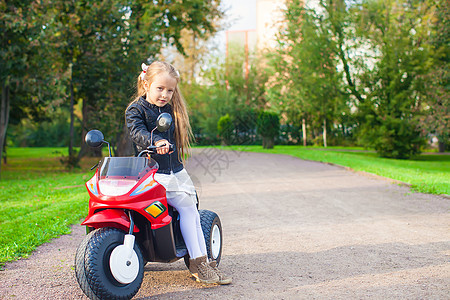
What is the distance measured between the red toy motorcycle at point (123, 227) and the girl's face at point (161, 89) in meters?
0.52

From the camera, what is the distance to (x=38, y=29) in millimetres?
14273

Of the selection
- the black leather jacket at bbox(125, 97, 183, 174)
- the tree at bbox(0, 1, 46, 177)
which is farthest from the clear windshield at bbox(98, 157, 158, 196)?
the tree at bbox(0, 1, 46, 177)

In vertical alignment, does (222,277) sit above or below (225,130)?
below

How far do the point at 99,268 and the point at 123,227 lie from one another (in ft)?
1.22

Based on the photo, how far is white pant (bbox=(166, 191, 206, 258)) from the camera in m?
3.80

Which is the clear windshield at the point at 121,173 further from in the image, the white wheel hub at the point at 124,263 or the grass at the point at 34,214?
the grass at the point at 34,214

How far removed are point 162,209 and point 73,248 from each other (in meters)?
2.40

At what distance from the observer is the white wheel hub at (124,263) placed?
10.6 ft

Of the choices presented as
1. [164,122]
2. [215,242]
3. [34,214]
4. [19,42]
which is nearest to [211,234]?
[215,242]

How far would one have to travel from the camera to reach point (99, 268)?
318cm

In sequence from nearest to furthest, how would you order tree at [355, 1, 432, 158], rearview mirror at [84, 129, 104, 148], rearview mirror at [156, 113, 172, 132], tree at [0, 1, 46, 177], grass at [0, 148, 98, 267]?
rearview mirror at [156, 113, 172, 132]
rearview mirror at [84, 129, 104, 148]
grass at [0, 148, 98, 267]
tree at [0, 1, 46, 177]
tree at [355, 1, 432, 158]

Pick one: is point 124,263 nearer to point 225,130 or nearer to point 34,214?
point 34,214

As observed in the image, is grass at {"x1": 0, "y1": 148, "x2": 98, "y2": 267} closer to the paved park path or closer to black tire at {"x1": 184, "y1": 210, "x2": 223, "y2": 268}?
the paved park path

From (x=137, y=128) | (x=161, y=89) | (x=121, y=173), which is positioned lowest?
(x=121, y=173)
